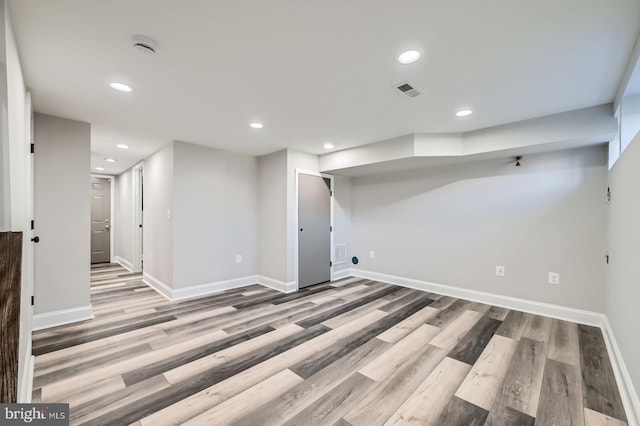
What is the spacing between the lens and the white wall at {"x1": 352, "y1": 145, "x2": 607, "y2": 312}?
9.97ft

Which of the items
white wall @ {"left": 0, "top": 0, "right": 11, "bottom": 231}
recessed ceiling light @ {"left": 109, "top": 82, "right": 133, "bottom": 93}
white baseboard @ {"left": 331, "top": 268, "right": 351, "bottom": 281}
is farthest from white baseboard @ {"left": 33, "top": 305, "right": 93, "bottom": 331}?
white baseboard @ {"left": 331, "top": 268, "right": 351, "bottom": 281}

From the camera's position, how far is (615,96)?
2.37 meters

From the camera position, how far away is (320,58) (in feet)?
6.07

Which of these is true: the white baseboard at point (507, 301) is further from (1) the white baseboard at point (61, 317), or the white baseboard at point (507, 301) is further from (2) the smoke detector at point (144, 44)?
(2) the smoke detector at point (144, 44)

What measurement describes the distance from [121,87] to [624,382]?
4.38m

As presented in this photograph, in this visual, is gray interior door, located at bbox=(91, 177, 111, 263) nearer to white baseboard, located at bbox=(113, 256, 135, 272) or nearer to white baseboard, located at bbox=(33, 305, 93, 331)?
white baseboard, located at bbox=(113, 256, 135, 272)

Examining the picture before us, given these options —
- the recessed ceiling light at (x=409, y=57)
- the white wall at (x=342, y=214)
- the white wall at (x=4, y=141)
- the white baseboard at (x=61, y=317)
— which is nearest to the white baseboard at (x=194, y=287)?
the white baseboard at (x=61, y=317)

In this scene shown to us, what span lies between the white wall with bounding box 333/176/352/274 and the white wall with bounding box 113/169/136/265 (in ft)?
13.7

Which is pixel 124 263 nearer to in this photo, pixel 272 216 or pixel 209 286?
pixel 209 286

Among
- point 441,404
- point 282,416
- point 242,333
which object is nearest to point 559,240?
point 441,404

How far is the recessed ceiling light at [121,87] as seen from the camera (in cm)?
218

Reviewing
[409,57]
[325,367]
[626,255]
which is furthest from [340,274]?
[409,57]

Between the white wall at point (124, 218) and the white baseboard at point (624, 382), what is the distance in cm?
703

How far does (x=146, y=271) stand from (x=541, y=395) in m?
5.54
